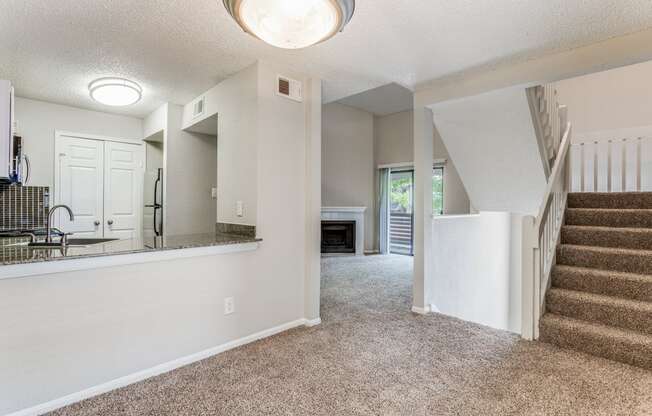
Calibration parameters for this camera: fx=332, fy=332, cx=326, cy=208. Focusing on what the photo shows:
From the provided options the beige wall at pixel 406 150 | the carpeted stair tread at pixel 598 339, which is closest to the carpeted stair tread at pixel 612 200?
the carpeted stair tread at pixel 598 339

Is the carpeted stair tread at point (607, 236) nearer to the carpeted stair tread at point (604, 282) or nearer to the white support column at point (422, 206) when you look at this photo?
the carpeted stair tread at point (604, 282)

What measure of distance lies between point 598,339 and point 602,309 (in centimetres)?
32

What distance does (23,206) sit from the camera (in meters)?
3.79

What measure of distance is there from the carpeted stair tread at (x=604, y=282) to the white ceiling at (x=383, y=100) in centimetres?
391

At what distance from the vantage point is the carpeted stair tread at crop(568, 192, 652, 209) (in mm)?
3527

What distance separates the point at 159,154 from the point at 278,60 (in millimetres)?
2857

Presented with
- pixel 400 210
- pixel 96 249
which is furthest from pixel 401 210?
pixel 96 249

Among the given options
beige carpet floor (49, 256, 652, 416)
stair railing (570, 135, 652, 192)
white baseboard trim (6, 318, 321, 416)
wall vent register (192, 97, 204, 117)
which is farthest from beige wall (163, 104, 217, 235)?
stair railing (570, 135, 652, 192)

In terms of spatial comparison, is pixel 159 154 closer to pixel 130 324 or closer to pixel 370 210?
pixel 130 324

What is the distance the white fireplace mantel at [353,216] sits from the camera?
6922 mm

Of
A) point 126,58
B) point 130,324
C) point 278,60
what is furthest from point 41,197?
point 278,60

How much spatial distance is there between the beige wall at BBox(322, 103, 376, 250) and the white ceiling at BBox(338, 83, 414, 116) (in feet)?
0.87

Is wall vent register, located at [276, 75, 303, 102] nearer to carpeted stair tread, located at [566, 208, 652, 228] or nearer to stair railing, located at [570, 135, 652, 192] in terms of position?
carpeted stair tread, located at [566, 208, 652, 228]

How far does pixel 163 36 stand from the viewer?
2.26 metres
